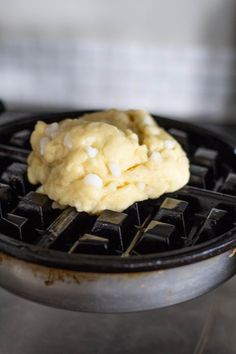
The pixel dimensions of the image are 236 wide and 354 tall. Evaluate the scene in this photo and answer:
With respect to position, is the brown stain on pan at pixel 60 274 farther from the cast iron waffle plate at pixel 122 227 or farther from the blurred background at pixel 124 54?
the blurred background at pixel 124 54

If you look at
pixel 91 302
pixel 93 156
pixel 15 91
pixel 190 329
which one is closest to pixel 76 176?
pixel 93 156

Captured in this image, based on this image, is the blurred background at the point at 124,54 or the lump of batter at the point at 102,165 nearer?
the lump of batter at the point at 102,165

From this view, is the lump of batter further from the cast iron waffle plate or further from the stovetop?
the stovetop

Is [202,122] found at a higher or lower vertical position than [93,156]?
lower

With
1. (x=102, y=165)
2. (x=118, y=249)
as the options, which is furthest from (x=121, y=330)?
(x=102, y=165)

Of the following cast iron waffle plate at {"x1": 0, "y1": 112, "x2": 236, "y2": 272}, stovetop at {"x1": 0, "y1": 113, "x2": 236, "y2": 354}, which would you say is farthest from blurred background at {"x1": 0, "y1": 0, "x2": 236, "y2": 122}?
stovetop at {"x1": 0, "y1": 113, "x2": 236, "y2": 354}

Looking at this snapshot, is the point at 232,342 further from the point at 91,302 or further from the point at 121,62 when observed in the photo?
the point at 121,62

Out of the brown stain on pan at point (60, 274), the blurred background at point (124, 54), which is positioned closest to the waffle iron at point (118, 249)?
the brown stain on pan at point (60, 274)
